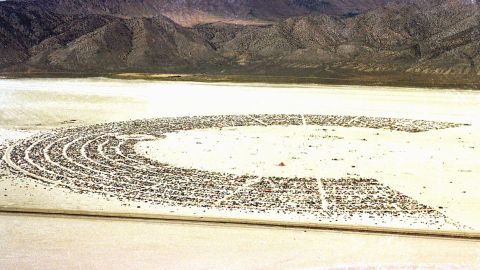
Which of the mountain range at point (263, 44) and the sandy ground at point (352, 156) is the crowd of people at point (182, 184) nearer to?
the sandy ground at point (352, 156)

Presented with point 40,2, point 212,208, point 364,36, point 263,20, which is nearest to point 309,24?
point 364,36

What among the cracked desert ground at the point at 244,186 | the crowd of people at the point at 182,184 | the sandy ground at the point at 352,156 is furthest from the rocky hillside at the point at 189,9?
the crowd of people at the point at 182,184

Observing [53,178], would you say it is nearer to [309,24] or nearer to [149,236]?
[149,236]

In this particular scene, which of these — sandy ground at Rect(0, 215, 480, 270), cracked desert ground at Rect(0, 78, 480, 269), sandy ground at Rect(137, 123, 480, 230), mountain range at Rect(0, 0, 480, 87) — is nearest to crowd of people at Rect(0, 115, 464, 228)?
cracked desert ground at Rect(0, 78, 480, 269)

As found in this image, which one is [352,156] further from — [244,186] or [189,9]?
[189,9]

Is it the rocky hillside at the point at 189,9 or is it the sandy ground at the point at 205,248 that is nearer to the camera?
the sandy ground at the point at 205,248

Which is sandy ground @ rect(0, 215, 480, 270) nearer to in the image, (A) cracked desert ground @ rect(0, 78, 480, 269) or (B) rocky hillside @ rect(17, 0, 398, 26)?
(A) cracked desert ground @ rect(0, 78, 480, 269)

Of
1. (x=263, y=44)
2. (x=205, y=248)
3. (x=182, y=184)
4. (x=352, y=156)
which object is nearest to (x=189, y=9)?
(x=263, y=44)
